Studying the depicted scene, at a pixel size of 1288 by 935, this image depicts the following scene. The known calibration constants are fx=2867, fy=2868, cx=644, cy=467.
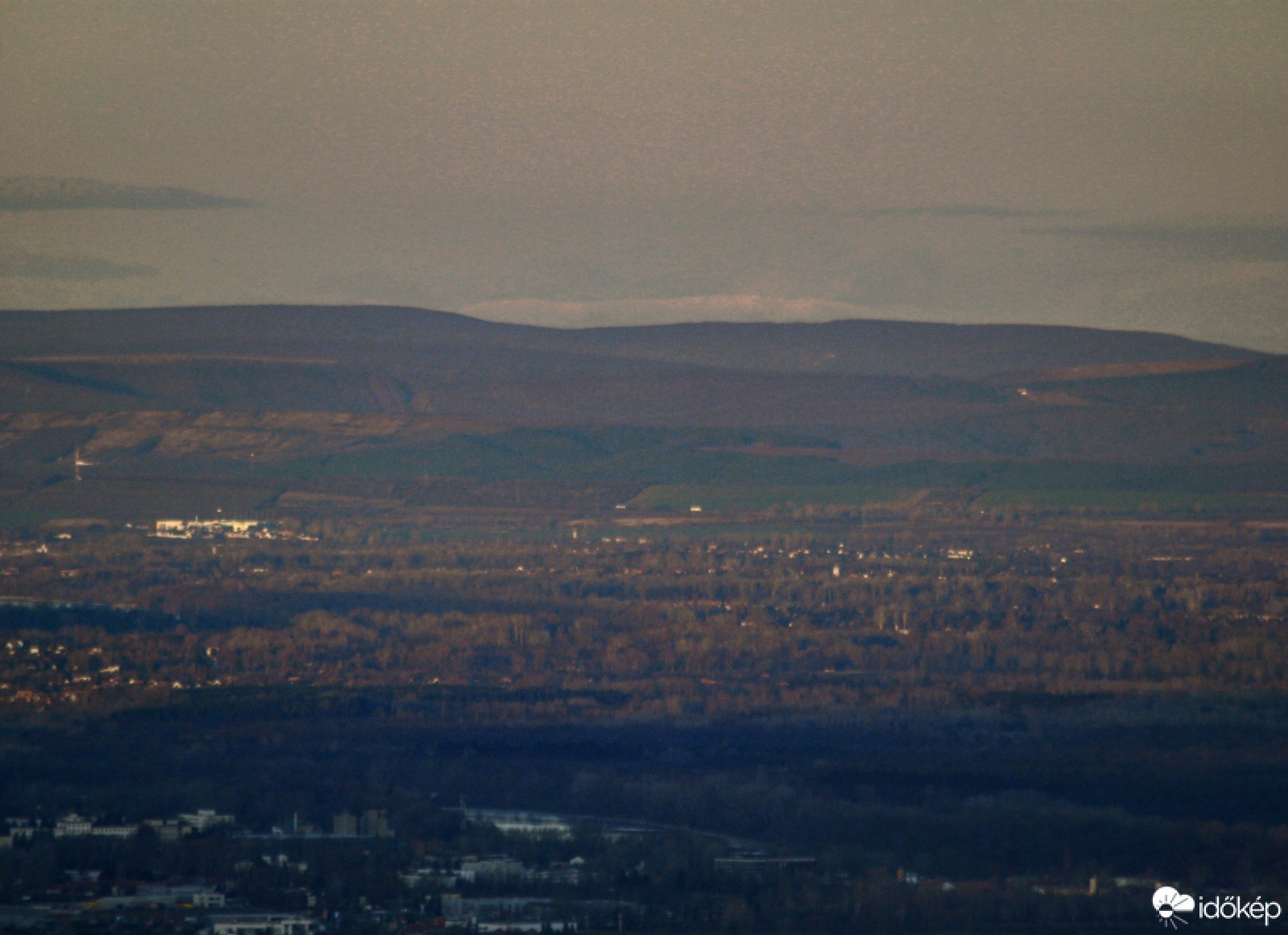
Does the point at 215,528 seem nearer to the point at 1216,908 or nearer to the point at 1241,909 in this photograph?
the point at 1216,908

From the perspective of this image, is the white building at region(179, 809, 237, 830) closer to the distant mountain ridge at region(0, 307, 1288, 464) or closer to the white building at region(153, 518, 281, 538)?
the white building at region(153, 518, 281, 538)

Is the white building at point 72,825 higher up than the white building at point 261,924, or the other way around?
the white building at point 72,825

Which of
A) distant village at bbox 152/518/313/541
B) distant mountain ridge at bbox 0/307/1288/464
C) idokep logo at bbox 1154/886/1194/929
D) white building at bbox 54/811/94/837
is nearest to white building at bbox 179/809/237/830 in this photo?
white building at bbox 54/811/94/837

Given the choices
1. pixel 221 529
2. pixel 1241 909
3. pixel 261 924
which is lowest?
pixel 261 924

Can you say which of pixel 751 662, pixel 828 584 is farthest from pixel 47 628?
pixel 828 584

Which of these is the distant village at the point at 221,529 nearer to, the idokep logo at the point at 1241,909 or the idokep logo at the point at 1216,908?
the idokep logo at the point at 1216,908

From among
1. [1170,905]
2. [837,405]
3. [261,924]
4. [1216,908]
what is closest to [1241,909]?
[1216,908]

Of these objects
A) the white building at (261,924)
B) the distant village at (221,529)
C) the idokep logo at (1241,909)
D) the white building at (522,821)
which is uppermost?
the distant village at (221,529)

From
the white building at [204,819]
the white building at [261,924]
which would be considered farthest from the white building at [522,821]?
the white building at [261,924]
